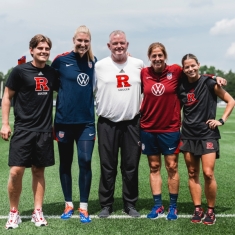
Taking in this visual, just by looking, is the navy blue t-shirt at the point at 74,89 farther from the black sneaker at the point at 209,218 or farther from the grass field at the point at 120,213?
the black sneaker at the point at 209,218

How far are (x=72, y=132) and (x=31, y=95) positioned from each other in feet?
2.39

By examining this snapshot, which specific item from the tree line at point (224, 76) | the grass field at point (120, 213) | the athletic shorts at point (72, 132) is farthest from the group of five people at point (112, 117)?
the tree line at point (224, 76)

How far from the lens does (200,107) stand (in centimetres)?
498

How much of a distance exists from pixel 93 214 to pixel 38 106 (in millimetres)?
1627

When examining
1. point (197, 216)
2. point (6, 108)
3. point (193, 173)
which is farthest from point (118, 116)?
point (197, 216)

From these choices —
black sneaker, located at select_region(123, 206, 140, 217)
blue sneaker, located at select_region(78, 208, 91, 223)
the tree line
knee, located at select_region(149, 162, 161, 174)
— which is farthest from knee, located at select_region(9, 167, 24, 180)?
the tree line

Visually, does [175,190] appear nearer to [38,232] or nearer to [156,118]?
[156,118]

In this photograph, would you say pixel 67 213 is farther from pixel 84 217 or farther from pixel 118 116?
pixel 118 116

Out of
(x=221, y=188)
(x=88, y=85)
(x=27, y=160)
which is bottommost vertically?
(x=221, y=188)

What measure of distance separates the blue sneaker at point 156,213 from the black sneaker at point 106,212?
0.53 metres

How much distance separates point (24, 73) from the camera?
4832 mm

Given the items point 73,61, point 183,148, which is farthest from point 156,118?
point 73,61

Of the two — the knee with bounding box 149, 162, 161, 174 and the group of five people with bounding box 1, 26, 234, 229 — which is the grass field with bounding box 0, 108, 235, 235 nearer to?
the group of five people with bounding box 1, 26, 234, 229

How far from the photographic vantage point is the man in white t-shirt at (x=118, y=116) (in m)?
5.24
